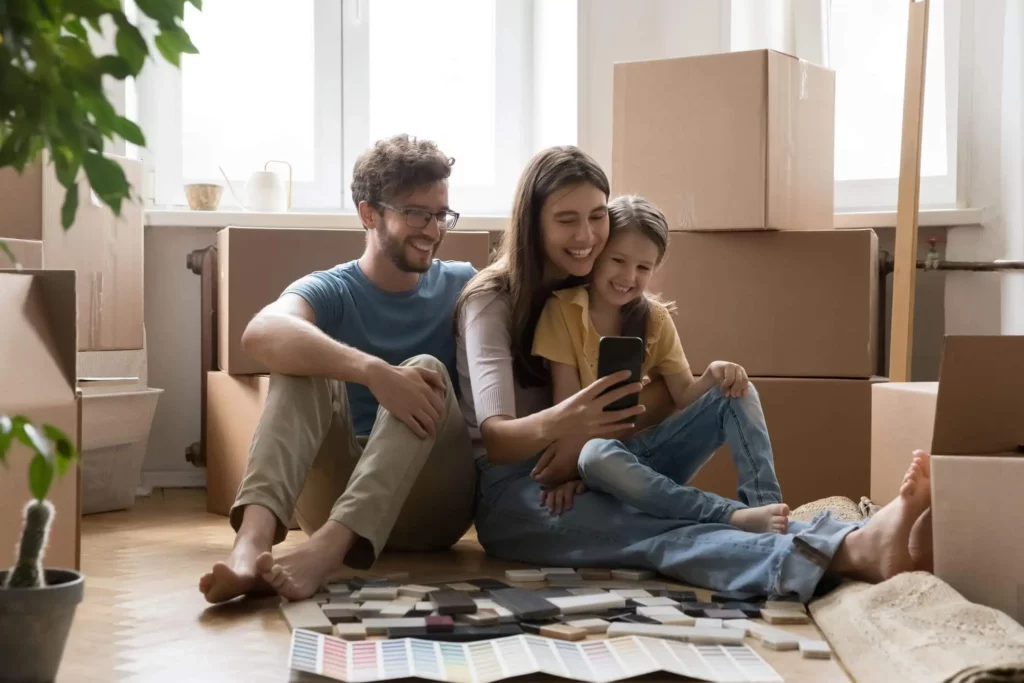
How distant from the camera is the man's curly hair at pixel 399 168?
210 centimetres

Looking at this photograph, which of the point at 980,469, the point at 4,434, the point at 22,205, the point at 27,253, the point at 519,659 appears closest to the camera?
the point at 4,434

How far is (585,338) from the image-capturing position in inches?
79.6

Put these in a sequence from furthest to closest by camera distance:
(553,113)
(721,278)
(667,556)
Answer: (553,113) < (721,278) < (667,556)

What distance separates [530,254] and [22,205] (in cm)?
133

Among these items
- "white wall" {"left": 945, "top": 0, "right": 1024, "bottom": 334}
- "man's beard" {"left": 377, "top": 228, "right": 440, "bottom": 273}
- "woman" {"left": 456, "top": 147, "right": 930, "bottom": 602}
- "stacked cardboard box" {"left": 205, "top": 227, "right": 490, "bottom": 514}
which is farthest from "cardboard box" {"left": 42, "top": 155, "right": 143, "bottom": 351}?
"white wall" {"left": 945, "top": 0, "right": 1024, "bottom": 334}

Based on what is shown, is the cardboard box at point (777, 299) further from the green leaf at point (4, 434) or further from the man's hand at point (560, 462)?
the green leaf at point (4, 434)

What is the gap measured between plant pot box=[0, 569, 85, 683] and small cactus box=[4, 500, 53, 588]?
0.02 metres

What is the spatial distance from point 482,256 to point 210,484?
905 mm

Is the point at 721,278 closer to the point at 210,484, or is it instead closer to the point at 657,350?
the point at 657,350

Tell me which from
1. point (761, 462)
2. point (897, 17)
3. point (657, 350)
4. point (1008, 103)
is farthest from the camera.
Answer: point (897, 17)

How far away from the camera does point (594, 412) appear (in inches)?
72.1

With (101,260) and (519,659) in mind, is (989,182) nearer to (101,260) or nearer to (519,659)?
(519,659)


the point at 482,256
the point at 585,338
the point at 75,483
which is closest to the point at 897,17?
the point at 482,256

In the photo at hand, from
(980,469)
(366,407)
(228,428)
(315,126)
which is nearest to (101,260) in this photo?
(228,428)
